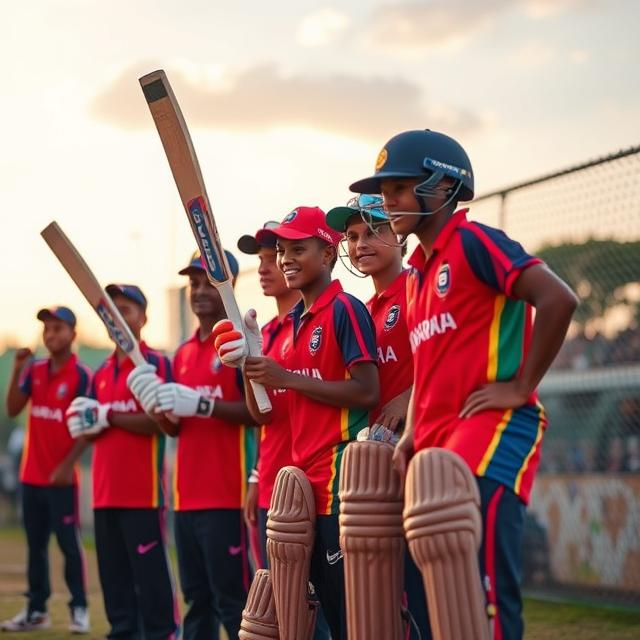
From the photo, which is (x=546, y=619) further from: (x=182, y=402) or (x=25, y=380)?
(x=25, y=380)

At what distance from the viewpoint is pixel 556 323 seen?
3.29 metres

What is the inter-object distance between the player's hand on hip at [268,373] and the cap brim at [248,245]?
131 cm

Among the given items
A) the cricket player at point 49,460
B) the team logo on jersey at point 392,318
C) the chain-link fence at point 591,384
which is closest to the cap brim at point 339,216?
the team logo on jersey at point 392,318

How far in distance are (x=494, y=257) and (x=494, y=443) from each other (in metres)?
0.53

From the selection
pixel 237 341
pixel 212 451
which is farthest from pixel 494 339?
pixel 212 451

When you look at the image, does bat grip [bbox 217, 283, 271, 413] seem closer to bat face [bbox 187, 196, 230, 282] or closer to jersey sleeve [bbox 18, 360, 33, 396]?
bat face [bbox 187, 196, 230, 282]

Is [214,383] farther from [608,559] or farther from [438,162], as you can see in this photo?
[608,559]

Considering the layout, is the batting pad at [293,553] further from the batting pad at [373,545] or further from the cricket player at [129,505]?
the cricket player at [129,505]

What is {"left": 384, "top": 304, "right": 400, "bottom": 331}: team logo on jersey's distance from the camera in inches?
178

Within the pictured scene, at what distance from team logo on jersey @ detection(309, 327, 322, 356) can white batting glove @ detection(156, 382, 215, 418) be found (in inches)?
53.8

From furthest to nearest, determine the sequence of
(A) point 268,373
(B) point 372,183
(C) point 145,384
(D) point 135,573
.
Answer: (D) point 135,573
(C) point 145,384
(A) point 268,373
(B) point 372,183

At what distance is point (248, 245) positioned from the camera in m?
5.63

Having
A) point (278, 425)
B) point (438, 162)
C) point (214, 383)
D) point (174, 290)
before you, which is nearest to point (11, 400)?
point (174, 290)

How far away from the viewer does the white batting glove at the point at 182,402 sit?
5.66 meters
